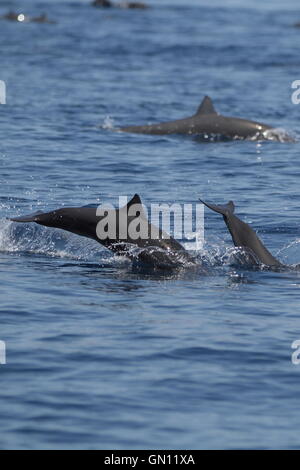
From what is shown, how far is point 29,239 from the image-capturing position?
54.7 ft

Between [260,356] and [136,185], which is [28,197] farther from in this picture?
[260,356]

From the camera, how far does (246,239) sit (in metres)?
15.1

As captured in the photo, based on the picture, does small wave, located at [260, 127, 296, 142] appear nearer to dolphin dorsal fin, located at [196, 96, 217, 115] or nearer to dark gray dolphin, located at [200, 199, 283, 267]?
dolphin dorsal fin, located at [196, 96, 217, 115]

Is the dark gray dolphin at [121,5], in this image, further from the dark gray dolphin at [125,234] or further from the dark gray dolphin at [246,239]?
the dark gray dolphin at [246,239]

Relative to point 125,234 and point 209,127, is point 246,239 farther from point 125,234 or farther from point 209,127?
point 209,127

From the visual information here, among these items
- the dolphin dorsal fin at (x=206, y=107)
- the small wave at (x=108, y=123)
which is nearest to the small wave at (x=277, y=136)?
the dolphin dorsal fin at (x=206, y=107)

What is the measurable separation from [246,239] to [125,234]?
59.8 inches

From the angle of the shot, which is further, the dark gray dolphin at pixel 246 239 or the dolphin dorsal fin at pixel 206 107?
the dolphin dorsal fin at pixel 206 107

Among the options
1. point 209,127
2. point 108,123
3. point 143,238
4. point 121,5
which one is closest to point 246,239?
point 143,238

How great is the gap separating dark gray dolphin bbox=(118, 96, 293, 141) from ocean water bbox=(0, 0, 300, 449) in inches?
19.2

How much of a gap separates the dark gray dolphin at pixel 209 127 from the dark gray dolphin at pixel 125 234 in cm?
→ 1093

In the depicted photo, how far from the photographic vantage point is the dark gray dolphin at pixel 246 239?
1489 cm
